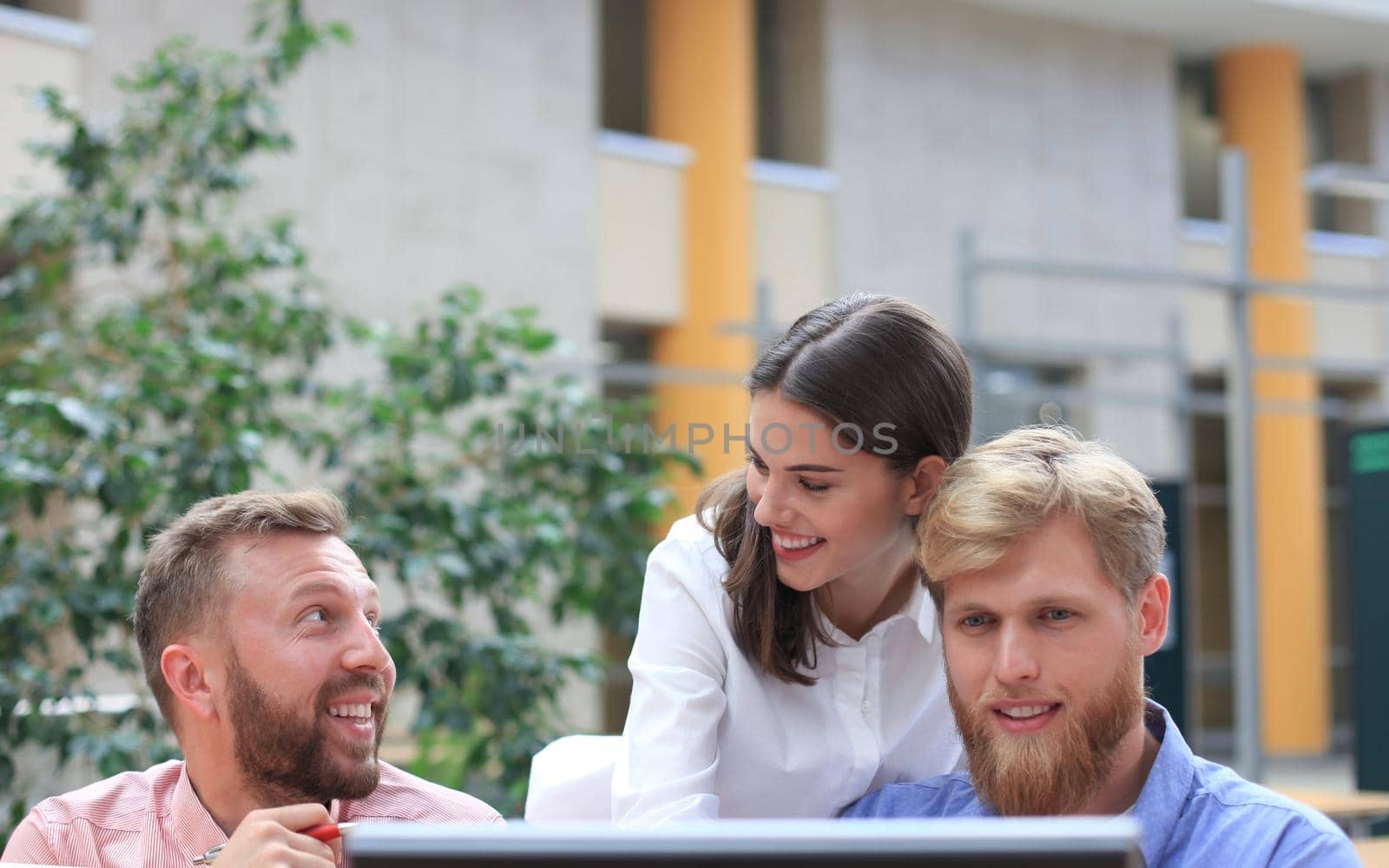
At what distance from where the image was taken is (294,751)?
2104 millimetres

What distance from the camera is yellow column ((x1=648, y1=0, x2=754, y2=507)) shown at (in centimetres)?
1039

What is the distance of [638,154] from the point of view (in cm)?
1047

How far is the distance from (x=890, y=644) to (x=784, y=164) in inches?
370

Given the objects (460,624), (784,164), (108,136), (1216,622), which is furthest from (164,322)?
(1216,622)

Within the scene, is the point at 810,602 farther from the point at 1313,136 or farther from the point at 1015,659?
the point at 1313,136

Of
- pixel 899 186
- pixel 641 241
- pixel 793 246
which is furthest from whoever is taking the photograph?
pixel 899 186

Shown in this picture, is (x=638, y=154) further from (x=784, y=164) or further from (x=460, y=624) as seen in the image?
(x=460, y=624)

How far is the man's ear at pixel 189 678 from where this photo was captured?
216 centimetres

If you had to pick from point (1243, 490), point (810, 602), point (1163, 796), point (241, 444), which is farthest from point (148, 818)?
point (1243, 490)

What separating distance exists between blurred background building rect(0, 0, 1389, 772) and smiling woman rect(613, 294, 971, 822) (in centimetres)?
476

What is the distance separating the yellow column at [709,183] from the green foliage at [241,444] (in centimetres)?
569

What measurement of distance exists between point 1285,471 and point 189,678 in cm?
1202

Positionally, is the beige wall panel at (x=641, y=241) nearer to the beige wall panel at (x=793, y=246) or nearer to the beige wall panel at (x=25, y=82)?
the beige wall panel at (x=793, y=246)

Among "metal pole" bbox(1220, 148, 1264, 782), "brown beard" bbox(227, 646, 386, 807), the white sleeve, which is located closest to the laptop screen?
the white sleeve
